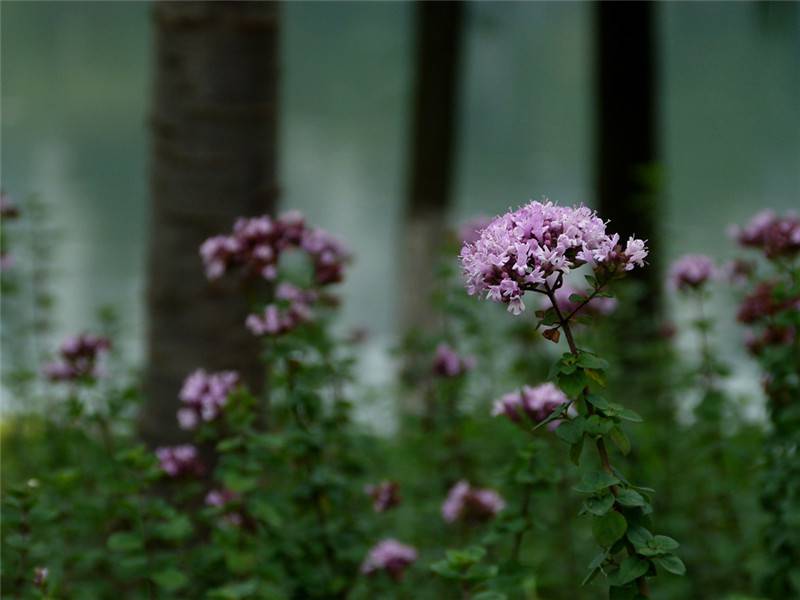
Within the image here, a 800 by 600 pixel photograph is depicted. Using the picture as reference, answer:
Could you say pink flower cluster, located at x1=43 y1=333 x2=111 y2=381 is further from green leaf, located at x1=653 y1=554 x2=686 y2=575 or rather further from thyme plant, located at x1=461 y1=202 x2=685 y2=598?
green leaf, located at x1=653 y1=554 x2=686 y2=575

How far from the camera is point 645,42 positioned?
9.23 meters

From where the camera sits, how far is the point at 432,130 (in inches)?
396

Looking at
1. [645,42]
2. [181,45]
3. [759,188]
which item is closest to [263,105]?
[181,45]

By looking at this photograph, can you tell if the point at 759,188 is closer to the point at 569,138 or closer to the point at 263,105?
the point at 569,138

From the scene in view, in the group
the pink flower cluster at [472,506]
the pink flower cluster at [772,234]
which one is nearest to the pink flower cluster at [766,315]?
the pink flower cluster at [772,234]

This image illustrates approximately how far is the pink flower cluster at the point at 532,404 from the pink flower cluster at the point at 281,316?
74 cm

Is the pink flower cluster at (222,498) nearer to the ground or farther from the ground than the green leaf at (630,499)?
Result: farther from the ground

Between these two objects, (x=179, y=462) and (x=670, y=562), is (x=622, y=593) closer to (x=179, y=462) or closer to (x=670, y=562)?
(x=670, y=562)

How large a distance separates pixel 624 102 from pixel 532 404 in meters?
6.51

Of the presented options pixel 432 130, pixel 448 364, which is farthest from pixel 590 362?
pixel 432 130

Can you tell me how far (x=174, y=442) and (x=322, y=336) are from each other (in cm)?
112

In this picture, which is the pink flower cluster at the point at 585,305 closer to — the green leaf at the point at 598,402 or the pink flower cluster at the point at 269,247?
the pink flower cluster at the point at 269,247

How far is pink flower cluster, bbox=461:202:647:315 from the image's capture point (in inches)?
83.9

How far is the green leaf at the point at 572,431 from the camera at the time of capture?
7.27 ft
